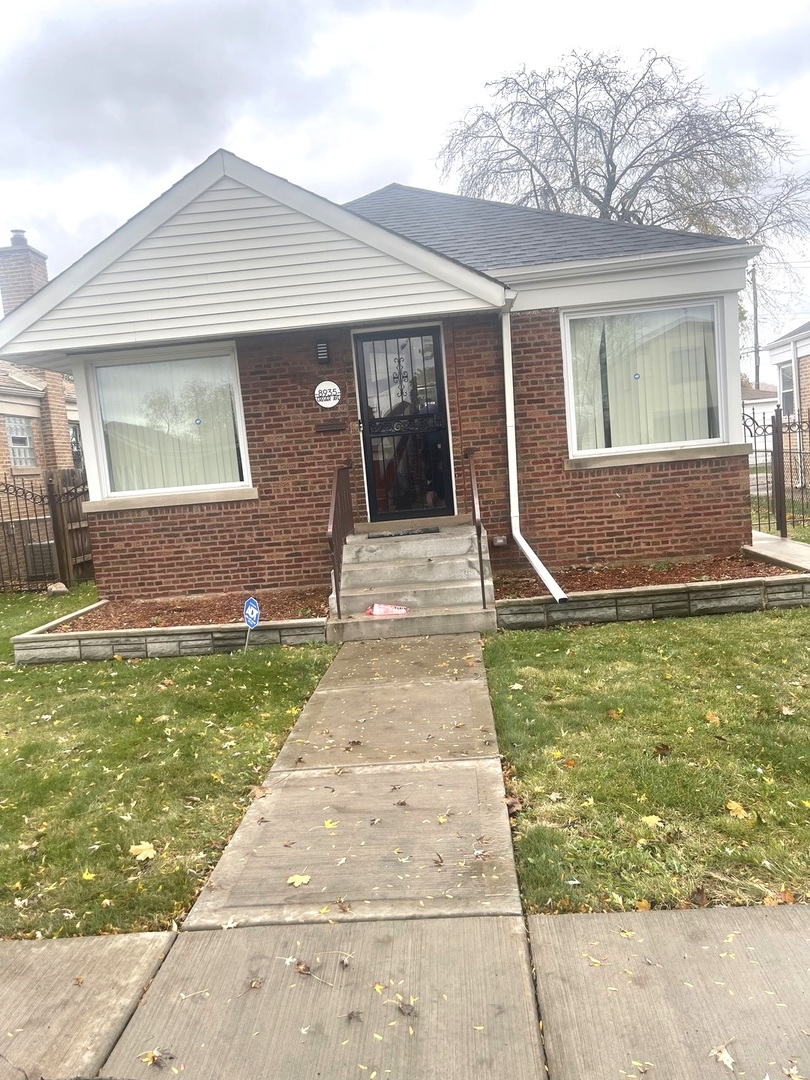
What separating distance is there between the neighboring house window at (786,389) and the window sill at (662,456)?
14.8 m

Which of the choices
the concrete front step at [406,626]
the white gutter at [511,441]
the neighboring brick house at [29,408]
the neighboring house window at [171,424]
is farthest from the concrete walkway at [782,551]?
the neighboring brick house at [29,408]

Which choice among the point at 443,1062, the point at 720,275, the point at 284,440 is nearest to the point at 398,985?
the point at 443,1062

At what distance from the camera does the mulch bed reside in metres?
7.32

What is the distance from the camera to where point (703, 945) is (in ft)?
8.07

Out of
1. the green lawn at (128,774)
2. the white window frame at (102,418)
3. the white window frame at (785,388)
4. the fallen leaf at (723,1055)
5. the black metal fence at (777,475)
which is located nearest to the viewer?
the fallen leaf at (723,1055)

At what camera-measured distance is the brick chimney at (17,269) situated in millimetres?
20953

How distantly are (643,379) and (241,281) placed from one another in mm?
4620

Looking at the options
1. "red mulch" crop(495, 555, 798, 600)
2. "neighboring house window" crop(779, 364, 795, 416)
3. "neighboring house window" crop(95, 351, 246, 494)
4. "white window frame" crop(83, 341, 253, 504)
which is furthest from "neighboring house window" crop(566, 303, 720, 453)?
"neighboring house window" crop(779, 364, 795, 416)

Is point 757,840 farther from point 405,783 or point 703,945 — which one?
point 405,783

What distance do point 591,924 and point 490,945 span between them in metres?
0.38

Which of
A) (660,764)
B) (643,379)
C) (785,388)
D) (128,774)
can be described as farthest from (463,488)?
(785,388)

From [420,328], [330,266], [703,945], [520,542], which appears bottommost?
[703,945]

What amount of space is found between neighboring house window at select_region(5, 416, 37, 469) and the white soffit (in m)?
12.6

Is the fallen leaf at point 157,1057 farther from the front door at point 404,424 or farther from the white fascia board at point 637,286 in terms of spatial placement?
the white fascia board at point 637,286
